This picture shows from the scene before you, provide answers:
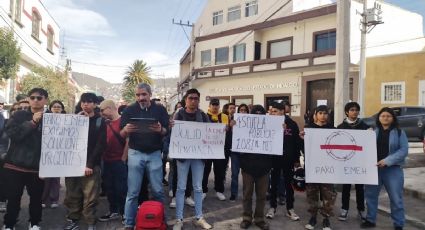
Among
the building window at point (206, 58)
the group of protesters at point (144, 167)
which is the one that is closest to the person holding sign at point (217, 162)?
the group of protesters at point (144, 167)

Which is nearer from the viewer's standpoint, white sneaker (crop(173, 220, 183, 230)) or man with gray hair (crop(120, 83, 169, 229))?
man with gray hair (crop(120, 83, 169, 229))

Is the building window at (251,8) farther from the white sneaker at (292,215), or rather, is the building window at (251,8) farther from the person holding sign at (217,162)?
the white sneaker at (292,215)

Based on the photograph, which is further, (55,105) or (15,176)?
(55,105)

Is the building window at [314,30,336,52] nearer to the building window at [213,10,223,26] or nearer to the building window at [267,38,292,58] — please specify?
the building window at [267,38,292,58]

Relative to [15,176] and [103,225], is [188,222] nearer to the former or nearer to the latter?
[103,225]

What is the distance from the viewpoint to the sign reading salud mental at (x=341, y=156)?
533 cm

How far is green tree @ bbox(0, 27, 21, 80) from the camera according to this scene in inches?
626

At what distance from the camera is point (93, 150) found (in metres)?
4.93

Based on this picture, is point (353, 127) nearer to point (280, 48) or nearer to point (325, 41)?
point (325, 41)

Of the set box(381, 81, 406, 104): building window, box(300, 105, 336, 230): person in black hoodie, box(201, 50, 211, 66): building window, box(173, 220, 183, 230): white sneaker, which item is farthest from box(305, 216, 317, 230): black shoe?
box(201, 50, 211, 66): building window

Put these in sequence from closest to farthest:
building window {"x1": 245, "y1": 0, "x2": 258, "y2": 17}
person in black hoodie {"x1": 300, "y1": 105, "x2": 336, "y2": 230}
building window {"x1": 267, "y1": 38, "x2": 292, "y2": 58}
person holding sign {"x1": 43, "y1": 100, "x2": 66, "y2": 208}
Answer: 1. person in black hoodie {"x1": 300, "y1": 105, "x2": 336, "y2": 230}
2. person holding sign {"x1": 43, "y1": 100, "x2": 66, "y2": 208}
3. building window {"x1": 267, "y1": 38, "x2": 292, "y2": 58}
4. building window {"x1": 245, "y1": 0, "x2": 258, "y2": 17}

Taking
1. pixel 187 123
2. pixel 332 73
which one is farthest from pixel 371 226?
pixel 332 73

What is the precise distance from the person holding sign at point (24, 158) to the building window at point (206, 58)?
26.0m

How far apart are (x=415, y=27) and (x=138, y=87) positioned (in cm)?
2809
